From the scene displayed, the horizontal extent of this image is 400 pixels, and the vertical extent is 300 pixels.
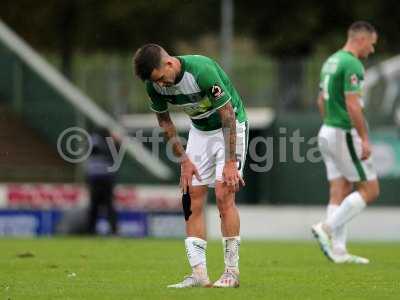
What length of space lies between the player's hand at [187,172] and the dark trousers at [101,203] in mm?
11363

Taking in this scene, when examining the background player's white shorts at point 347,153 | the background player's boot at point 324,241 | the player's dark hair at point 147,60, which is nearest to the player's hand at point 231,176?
A: the player's dark hair at point 147,60

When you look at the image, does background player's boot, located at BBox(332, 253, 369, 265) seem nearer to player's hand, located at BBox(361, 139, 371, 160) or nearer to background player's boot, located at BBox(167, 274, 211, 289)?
player's hand, located at BBox(361, 139, 371, 160)

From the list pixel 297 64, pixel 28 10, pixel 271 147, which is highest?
pixel 28 10

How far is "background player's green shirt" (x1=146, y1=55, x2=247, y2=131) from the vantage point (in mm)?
9562

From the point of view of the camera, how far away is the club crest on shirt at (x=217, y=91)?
956 centimetres

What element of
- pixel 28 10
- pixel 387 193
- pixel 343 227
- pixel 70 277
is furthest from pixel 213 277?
pixel 28 10

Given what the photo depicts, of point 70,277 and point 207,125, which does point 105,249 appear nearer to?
point 70,277

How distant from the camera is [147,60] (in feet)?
30.0

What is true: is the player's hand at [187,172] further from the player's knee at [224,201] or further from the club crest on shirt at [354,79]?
the club crest on shirt at [354,79]

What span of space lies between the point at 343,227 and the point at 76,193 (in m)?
11.5

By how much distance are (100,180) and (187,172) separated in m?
12.2

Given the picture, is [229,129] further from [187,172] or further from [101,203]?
[101,203]

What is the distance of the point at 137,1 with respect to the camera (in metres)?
38.4

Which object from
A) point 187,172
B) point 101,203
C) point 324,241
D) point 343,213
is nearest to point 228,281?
point 187,172
